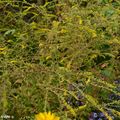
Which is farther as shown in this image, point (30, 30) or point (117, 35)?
point (30, 30)

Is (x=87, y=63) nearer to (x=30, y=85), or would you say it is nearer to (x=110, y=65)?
(x=110, y=65)

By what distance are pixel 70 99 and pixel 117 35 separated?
67 cm

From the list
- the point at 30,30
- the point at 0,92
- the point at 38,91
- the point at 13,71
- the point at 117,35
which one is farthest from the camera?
the point at 30,30

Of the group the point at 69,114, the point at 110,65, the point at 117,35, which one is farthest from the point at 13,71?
the point at 117,35

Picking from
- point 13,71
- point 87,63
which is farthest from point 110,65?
point 13,71

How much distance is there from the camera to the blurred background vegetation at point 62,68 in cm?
170

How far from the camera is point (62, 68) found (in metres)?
1.74

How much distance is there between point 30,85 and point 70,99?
0.28 meters

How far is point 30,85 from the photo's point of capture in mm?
1815

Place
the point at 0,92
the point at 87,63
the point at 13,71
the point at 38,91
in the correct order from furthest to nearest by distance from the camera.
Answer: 1. the point at 87,63
2. the point at 38,91
3. the point at 13,71
4. the point at 0,92

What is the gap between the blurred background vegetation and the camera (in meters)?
1.70

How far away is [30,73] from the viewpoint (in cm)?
174

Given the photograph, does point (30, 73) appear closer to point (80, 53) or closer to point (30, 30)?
point (80, 53)

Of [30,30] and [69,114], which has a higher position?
[30,30]
